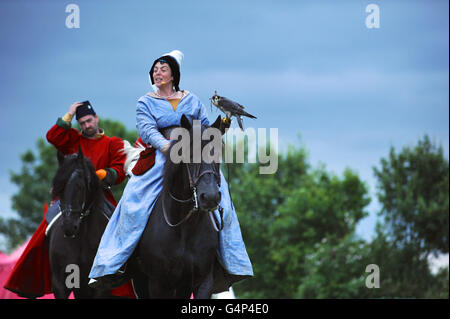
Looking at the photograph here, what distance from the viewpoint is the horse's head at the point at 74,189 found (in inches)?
344

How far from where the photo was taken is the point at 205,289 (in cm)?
646

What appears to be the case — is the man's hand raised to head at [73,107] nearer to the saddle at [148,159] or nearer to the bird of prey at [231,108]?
the saddle at [148,159]

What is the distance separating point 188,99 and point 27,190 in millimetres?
52996

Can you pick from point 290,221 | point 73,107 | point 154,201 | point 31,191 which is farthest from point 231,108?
point 31,191

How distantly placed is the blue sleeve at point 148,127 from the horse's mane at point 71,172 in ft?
7.06

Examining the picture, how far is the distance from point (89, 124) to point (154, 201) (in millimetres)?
3426

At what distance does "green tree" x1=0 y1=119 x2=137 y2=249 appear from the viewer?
184ft

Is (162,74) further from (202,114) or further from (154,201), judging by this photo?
(154,201)

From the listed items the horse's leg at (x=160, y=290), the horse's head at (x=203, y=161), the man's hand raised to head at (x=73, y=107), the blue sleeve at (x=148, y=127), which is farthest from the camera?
the man's hand raised to head at (x=73, y=107)

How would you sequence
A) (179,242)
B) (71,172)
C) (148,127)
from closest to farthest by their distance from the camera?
1. (179,242)
2. (148,127)
3. (71,172)

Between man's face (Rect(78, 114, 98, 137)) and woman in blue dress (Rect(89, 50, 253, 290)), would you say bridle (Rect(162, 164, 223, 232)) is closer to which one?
woman in blue dress (Rect(89, 50, 253, 290))

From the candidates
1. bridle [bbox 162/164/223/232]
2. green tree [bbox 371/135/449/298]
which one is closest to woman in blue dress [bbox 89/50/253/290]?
bridle [bbox 162/164/223/232]

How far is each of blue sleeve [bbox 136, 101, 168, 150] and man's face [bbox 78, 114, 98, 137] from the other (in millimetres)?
2856

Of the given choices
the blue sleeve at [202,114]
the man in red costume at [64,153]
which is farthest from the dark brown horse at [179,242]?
the man in red costume at [64,153]
